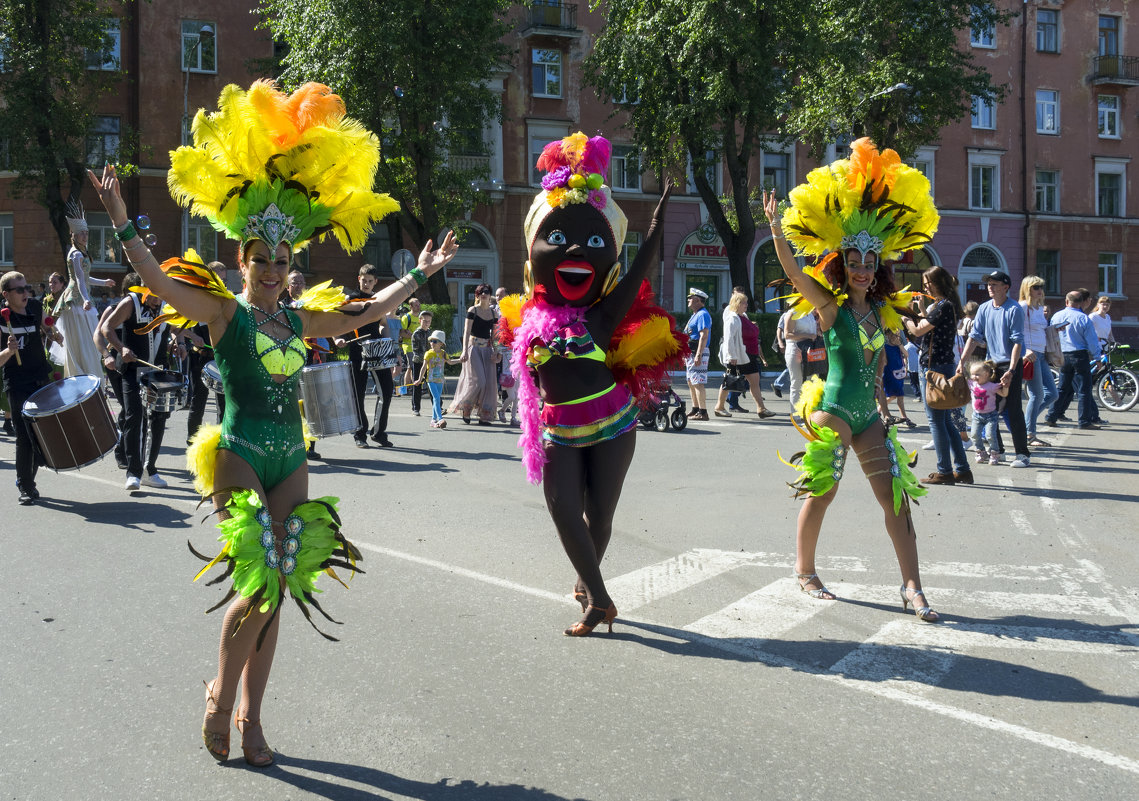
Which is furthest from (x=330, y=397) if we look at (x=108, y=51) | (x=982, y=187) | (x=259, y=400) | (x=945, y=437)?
(x=982, y=187)

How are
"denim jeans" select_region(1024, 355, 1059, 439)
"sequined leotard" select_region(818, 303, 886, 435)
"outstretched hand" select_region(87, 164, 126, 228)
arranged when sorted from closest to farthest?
"outstretched hand" select_region(87, 164, 126, 228) → "sequined leotard" select_region(818, 303, 886, 435) → "denim jeans" select_region(1024, 355, 1059, 439)

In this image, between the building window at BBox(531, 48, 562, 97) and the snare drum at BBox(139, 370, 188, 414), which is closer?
the snare drum at BBox(139, 370, 188, 414)

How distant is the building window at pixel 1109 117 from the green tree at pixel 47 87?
37.0m

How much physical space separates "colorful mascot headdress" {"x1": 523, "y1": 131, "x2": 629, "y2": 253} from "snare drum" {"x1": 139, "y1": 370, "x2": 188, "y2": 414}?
4233mm

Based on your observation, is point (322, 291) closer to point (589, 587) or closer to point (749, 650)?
point (589, 587)

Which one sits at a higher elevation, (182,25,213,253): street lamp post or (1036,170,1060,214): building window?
(182,25,213,253): street lamp post

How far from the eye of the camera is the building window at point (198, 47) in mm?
34062

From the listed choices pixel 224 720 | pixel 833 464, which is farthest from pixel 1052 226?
pixel 224 720

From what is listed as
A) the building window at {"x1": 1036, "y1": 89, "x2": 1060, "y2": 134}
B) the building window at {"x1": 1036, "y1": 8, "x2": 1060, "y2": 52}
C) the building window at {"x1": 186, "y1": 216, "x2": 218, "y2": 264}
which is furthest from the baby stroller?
the building window at {"x1": 1036, "y1": 8, "x2": 1060, "y2": 52}

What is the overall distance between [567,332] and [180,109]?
1297 inches

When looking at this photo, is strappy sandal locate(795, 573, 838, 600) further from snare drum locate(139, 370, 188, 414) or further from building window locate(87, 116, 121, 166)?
building window locate(87, 116, 121, 166)

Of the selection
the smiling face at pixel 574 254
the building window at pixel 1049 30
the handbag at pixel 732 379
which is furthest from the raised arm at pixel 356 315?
the building window at pixel 1049 30

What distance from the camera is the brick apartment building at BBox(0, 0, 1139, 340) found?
34.0 meters

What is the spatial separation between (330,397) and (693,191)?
34061 millimetres
